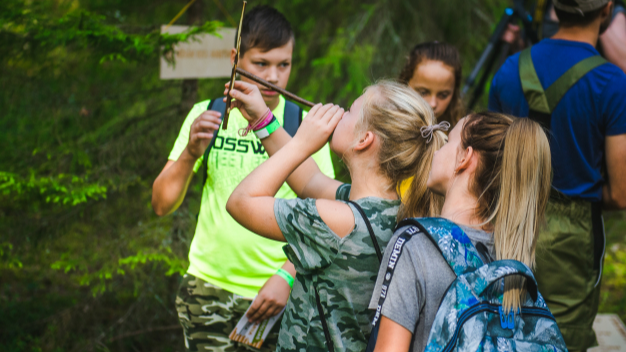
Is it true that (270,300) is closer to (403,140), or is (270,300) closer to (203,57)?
(403,140)

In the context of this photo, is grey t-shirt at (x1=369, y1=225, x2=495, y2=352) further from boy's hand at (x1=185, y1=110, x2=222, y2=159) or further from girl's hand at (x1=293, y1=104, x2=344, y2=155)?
boy's hand at (x1=185, y1=110, x2=222, y2=159)

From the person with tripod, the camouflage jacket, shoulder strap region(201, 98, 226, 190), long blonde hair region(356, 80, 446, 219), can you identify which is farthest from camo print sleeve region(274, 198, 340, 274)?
the person with tripod

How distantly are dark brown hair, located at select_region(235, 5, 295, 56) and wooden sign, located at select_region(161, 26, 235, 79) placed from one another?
0.80 meters

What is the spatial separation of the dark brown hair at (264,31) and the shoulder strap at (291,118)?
0.30m

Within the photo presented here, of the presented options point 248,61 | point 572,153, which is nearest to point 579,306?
point 572,153

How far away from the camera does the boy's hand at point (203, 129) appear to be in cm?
183

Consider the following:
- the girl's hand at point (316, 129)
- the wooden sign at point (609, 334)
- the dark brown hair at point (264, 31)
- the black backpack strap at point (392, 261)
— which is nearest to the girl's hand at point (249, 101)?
the girl's hand at point (316, 129)

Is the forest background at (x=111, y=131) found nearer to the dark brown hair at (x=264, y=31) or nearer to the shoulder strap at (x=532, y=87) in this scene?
the dark brown hair at (x=264, y=31)

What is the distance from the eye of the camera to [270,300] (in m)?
1.90

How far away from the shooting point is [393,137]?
63.9 inches

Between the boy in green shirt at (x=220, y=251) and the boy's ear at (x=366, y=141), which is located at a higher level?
the boy's ear at (x=366, y=141)

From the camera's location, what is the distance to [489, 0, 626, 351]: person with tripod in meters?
2.02

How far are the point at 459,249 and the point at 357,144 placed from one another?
562 mm

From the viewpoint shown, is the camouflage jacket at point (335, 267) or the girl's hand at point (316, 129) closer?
the camouflage jacket at point (335, 267)
